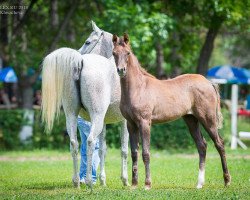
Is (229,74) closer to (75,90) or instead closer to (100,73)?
(100,73)

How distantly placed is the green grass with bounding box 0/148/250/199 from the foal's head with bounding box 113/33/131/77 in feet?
6.06

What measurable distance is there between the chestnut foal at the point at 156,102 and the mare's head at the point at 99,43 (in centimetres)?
134

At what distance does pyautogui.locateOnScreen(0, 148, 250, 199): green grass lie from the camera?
9.05m

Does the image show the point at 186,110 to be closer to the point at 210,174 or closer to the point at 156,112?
the point at 156,112

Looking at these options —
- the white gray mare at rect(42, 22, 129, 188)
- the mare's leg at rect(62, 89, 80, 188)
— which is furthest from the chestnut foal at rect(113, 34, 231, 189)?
the mare's leg at rect(62, 89, 80, 188)

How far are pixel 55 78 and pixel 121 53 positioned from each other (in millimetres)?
1242

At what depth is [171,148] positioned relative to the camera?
19.2m

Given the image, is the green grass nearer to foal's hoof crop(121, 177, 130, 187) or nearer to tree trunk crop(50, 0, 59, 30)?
foal's hoof crop(121, 177, 130, 187)

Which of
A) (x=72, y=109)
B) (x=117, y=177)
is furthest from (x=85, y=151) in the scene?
(x=117, y=177)

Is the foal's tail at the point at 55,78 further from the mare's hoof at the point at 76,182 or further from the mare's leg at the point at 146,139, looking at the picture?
the mare's leg at the point at 146,139

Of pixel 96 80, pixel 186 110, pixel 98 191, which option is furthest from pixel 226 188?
pixel 96 80

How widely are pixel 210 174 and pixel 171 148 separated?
6.72 metres

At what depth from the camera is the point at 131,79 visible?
9477 mm

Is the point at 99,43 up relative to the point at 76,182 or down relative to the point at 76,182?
up
